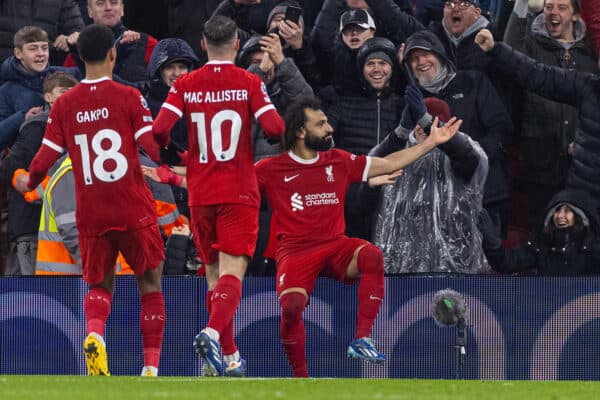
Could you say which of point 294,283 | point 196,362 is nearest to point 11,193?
point 196,362

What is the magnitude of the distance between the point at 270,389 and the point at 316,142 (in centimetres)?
290

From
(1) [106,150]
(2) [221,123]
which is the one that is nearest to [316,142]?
(2) [221,123]

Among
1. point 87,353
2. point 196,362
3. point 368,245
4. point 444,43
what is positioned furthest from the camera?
point 444,43

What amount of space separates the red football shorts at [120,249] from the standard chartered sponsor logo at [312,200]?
1156 mm

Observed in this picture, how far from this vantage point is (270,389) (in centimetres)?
759

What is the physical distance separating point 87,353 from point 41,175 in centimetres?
120

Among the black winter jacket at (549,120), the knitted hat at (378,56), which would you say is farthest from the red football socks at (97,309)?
the black winter jacket at (549,120)

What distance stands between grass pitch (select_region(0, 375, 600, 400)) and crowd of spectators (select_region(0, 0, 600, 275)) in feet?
7.59

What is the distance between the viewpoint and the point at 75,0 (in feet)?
45.4

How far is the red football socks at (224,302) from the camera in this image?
8.90m

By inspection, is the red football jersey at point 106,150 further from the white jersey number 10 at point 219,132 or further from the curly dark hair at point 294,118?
the curly dark hair at point 294,118

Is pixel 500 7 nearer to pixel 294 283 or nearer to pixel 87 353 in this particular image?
pixel 294 283

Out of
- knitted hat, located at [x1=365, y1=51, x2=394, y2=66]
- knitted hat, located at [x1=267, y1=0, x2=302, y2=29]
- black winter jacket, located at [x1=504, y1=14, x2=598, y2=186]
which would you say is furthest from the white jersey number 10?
black winter jacket, located at [x1=504, y1=14, x2=598, y2=186]

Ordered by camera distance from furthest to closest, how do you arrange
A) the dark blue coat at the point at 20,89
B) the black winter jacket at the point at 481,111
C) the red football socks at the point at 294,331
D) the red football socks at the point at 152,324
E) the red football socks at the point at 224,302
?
the dark blue coat at the point at 20,89, the black winter jacket at the point at 481,111, the red football socks at the point at 294,331, the red football socks at the point at 152,324, the red football socks at the point at 224,302
